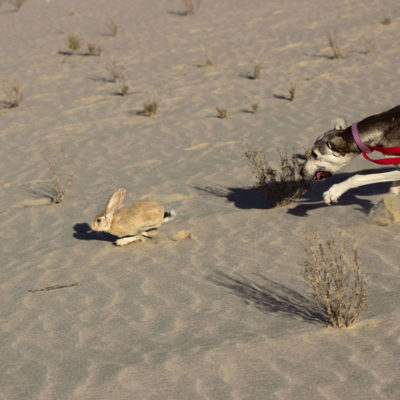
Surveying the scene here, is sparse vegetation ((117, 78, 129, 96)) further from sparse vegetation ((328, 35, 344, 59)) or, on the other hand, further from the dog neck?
the dog neck

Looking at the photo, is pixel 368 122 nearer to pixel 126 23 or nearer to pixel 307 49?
pixel 307 49

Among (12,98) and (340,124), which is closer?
(340,124)

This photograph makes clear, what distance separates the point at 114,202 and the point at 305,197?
2559mm

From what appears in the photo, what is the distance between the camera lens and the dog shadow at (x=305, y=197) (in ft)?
22.2

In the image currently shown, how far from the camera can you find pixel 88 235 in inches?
259

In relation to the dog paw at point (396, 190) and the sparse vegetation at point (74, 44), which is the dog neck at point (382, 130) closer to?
the dog paw at point (396, 190)

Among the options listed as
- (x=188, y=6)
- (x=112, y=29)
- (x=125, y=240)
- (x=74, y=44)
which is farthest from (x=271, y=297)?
(x=188, y=6)

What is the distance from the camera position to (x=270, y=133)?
32.4 feet

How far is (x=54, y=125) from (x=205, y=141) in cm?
343

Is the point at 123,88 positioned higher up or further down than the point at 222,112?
further down

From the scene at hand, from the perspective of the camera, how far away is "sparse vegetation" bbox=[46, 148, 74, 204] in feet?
25.3

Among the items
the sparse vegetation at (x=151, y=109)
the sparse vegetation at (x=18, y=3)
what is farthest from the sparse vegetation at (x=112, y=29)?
the sparse vegetation at (x=151, y=109)

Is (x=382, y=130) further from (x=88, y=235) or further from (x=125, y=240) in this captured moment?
(x=88, y=235)

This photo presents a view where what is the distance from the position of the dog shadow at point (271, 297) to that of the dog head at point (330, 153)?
5.94 feet
